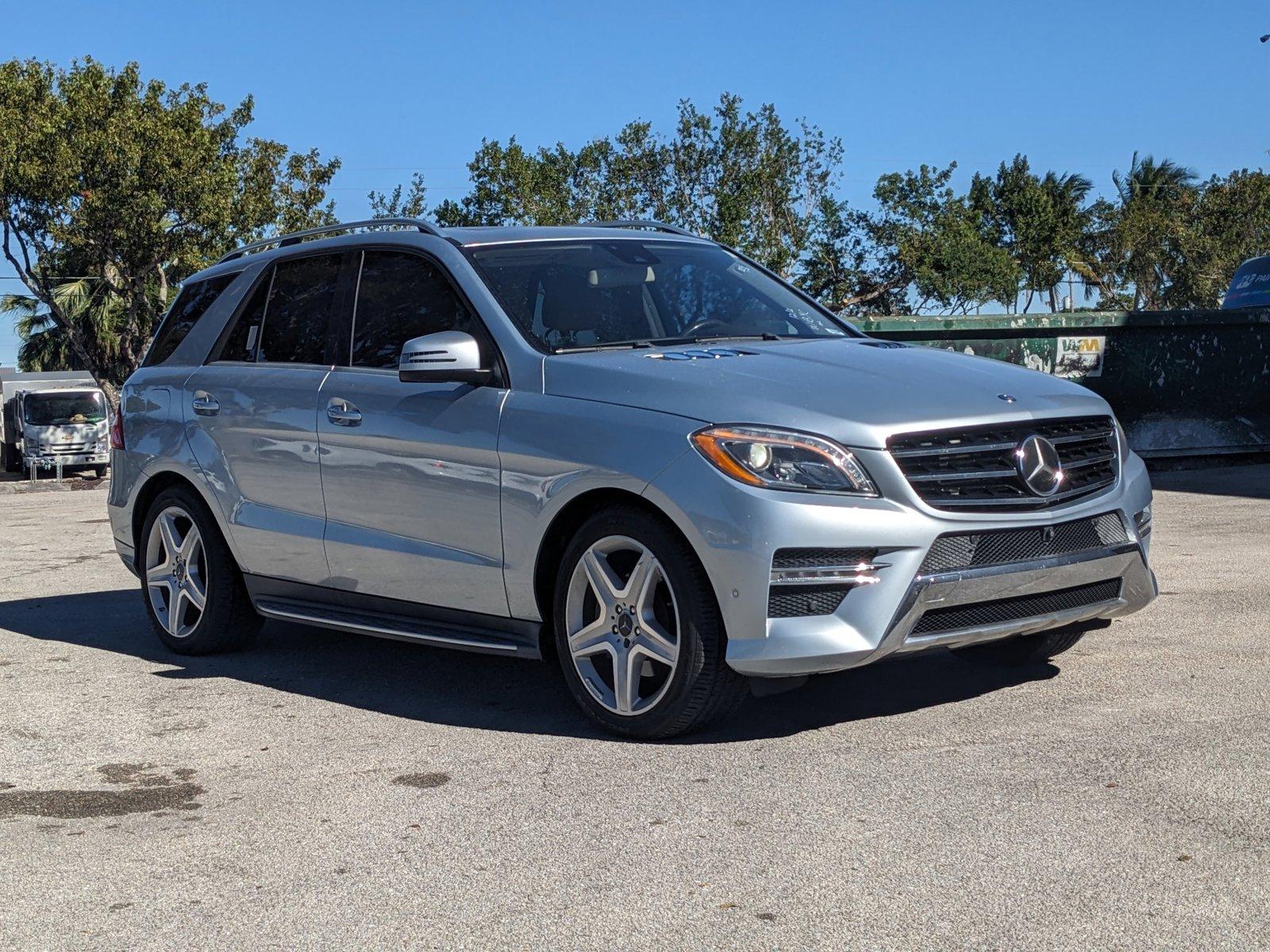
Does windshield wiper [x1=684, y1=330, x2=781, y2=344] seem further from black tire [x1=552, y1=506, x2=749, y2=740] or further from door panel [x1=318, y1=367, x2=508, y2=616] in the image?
black tire [x1=552, y1=506, x2=749, y2=740]

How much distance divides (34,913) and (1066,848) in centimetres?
242

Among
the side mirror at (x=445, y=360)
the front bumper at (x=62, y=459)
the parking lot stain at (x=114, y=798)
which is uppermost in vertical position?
the side mirror at (x=445, y=360)

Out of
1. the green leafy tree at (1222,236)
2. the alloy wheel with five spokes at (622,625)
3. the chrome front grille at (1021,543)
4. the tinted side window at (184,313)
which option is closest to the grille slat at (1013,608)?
the chrome front grille at (1021,543)

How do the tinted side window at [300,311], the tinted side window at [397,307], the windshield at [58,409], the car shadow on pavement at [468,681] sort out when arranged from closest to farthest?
the car shadow on pavement at [468,681] → the tinted side window at [397,307] → the tinted side window at [300,311] → the windshield at [58,409]

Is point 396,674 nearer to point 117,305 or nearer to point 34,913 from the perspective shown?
point 34,913

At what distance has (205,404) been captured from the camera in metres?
6.85

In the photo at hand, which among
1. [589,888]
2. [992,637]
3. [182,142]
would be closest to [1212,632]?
[992,637]

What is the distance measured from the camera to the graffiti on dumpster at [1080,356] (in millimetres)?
15930

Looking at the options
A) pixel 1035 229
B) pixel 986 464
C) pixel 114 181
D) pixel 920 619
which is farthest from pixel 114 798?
pixel 1035 229

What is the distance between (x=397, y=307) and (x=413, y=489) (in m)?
0.86

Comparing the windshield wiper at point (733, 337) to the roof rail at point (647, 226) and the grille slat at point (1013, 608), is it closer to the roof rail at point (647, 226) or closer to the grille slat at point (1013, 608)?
the roof rail at point (647, 226)

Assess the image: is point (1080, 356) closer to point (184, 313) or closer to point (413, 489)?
point (184, 313)

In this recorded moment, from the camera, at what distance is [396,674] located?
6.58m

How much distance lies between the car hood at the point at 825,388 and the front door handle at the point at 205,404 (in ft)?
6.68
